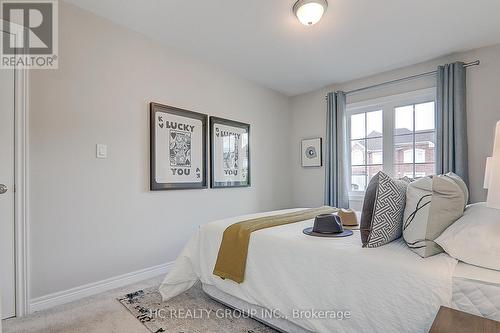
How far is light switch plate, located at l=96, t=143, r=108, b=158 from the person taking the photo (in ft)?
7.70

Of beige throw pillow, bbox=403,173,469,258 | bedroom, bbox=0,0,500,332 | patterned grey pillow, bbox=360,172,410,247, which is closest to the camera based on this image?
beige throw pillow, bbox=403,173,469,258

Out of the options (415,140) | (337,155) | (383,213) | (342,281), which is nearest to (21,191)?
(342,281)

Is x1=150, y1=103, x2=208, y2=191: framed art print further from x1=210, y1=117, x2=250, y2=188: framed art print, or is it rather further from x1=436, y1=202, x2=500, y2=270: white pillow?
x1=436, y1=202, x2=500, y2=270: white pillow

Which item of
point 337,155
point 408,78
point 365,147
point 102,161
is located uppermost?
point 408,78

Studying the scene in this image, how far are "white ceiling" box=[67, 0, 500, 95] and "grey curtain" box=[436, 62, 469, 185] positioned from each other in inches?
10.9

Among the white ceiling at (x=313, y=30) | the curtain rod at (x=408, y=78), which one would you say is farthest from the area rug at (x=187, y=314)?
the curtain rod at (x=408, y=78)

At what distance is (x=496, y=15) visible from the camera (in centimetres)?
232

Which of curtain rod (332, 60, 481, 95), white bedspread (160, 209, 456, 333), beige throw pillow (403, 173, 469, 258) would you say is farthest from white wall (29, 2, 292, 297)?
beige throw pillow (403, 173, 469, 258)

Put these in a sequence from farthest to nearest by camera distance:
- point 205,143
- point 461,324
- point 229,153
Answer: point 229,153, point 205,143, point 461,324

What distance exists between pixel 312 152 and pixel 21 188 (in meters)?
3.46

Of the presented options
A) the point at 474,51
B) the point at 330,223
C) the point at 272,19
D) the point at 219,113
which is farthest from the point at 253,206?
the point at 474,51

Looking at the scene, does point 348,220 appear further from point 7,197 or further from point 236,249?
point 7,197

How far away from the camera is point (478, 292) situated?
1.03 metres

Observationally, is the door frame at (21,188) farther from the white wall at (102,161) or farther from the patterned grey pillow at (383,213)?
the patterned grey pillow at (383,213)
